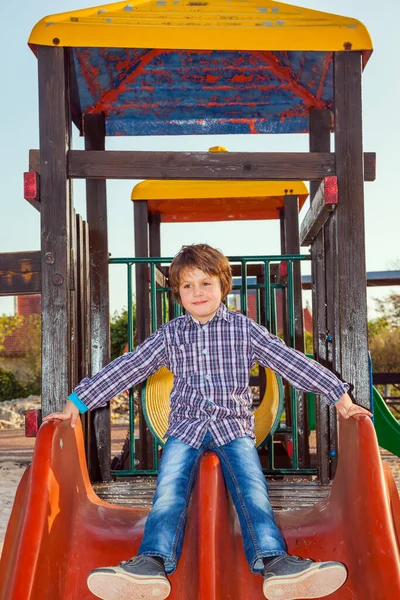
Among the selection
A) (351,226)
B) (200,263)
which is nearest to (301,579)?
(200,263)

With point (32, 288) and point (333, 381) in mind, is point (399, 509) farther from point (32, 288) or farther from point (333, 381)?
point (32, 288)

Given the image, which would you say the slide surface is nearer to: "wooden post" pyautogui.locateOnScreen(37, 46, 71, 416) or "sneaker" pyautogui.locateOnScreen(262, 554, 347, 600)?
"wooden post" pyautogui.locateOnScreen(37, 46, 71, 416)

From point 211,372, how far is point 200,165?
113 cm

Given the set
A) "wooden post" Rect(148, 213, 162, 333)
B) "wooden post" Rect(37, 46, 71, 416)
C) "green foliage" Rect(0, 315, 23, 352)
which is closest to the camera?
"wooden post" Rect(37, 46, 71, 416)

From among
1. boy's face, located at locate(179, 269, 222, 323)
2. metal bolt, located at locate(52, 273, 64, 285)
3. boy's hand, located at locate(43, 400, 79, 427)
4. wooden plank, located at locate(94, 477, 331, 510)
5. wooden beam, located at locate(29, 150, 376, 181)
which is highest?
wooden beam, located at locate(29, 150, 376, 181)

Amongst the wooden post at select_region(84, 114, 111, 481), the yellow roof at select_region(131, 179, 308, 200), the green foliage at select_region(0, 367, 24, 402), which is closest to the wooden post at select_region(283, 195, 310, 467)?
the yellow roof at select_region(131, 179, 308, 200)

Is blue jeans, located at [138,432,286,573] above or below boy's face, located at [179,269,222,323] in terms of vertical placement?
below

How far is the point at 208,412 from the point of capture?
7.98 ft

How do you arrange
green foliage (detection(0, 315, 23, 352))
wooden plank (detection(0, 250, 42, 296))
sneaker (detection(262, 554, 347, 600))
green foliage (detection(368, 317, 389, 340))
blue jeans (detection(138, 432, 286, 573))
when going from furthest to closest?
green foliage (detection(0, 315, 23, 352))
green foliage (detection(368, 317, 389, 340))
wooden plank (detection(0, 250, 42, 296))
blue jeans (detection(138, 432, 286, 573))
sneaker (detection(262, 554, 347, 600))

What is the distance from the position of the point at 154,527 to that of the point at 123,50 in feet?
9.12

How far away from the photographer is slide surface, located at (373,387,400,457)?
6.24m

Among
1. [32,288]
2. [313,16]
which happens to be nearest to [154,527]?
[32,288]

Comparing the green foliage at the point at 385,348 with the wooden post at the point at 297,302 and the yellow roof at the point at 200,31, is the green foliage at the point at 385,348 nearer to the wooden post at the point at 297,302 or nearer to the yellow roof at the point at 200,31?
the wooden post at the point at 297,302

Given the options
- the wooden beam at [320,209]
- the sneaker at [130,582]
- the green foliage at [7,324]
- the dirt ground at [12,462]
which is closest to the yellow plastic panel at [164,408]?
the wooden beam at [320,209]
